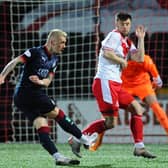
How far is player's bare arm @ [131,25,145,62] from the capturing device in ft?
24.1

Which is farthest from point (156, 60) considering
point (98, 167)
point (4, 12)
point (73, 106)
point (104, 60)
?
point (98, 167)

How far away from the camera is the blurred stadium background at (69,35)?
1252cm

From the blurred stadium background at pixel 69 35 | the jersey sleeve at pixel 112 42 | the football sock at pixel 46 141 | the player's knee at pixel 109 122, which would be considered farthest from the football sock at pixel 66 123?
the blurred stadium background at pixel 69 35

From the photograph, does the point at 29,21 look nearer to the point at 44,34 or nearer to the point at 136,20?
the point at 44,34

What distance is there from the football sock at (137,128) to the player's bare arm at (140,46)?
2.12 ft

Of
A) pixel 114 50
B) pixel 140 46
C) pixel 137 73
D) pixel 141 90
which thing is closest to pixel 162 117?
pixel 141 90

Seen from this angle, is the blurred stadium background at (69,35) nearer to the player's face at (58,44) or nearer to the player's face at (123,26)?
the player's face at (123,26)

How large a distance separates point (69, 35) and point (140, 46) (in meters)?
5.77

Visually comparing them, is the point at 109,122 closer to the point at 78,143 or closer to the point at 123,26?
the point at 78,143

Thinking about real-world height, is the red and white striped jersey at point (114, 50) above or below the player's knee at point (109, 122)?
above

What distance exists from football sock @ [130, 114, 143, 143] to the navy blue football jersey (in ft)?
4.09

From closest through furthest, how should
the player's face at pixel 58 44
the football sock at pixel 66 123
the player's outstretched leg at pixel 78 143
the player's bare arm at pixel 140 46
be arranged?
the player's face at pixel 58 44, the football sock at pixel 66 123, the player's outstretched leg at pixel 78 143, the player's bare arm at pixel 140 46

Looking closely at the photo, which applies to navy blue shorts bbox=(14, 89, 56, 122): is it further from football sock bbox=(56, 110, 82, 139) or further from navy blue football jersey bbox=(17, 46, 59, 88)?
football sock bbox=(56, 110, 82, 139)

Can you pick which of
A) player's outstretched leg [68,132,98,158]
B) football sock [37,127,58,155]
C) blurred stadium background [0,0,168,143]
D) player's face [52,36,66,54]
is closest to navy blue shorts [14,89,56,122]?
football sock [37,127,58,155]
